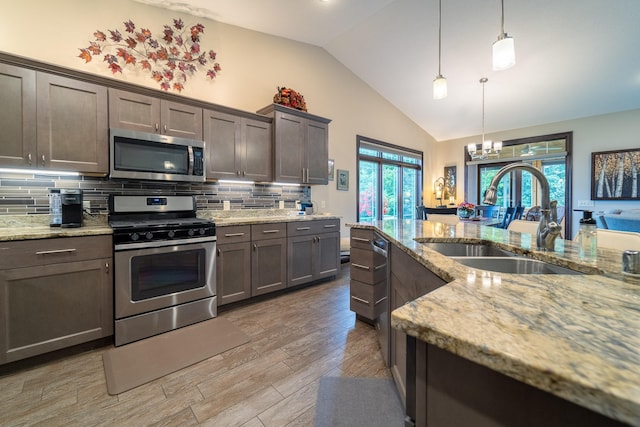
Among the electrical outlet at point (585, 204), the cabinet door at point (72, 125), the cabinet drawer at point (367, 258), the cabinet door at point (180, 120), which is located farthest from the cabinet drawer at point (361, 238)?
the electrical outlet at point (585, 204)

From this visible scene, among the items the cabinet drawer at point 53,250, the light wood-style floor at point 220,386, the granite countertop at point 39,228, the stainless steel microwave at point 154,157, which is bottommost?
the light wood-style floor at point 220,386

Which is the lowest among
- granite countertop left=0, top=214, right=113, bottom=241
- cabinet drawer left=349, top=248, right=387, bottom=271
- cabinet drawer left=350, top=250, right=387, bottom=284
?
cabinet drawer left=350, top=250, right=387, bottom=284

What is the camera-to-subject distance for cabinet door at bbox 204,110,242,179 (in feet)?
9.54

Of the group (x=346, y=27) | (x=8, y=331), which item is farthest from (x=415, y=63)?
(x=8, y=331)

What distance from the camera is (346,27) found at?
384cm

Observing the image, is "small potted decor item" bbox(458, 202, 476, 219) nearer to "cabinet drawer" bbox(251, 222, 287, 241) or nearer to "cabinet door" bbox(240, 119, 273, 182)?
"cabinet drawer" bbox(251, 222, 287, 241)

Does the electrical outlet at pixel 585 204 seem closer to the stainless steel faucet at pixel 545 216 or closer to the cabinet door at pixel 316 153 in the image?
the cabinet door at pixel 316 153

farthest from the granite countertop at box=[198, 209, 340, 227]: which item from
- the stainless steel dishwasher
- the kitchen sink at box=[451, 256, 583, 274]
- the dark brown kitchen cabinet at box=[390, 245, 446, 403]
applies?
the kitchen sink at box=[451, 256, 583, 274]

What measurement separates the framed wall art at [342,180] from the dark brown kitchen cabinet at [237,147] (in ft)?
5.52

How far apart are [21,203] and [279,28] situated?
340 centimetres

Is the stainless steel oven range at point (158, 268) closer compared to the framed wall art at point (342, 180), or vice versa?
the stainless steel oven range at point (158, 268)

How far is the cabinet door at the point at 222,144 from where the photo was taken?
114 inches

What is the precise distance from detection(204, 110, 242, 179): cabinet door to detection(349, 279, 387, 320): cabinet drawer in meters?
1.82

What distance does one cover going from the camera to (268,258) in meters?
3.06
